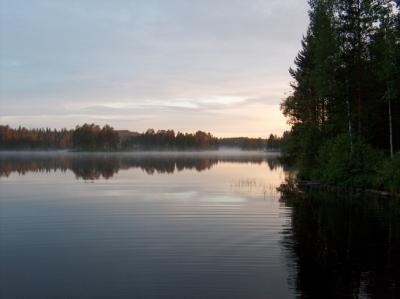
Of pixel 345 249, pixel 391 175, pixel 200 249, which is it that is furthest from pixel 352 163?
pixel 200 249

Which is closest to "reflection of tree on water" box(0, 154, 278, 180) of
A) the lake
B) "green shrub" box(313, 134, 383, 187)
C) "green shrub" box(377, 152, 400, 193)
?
"green shrub" box(313, 134, 383, 187)

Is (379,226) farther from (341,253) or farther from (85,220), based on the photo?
(85,220)

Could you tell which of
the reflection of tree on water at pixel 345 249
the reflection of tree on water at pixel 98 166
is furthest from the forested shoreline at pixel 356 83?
the reflection of tree on water at pixel 98 166

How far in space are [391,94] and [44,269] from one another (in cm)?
3047

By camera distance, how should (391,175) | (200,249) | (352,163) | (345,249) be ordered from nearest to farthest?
(345,249) → (200,249) → (391,175) → (352,163)

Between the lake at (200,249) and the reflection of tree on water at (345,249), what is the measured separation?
0.13 feet

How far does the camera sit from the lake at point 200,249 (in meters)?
12.8

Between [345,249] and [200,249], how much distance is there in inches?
228

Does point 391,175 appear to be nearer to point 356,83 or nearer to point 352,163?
point 352,163

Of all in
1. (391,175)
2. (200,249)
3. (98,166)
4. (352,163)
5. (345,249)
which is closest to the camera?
(345,249)

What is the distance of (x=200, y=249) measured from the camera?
57.5ft

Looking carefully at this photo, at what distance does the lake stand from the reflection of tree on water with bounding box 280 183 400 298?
1.5 inches

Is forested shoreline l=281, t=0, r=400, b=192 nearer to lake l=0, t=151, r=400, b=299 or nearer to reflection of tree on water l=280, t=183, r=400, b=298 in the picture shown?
lake l=0, t=151, r=400, b=299

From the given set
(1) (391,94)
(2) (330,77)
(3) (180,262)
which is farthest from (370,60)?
(3) (180,262)
